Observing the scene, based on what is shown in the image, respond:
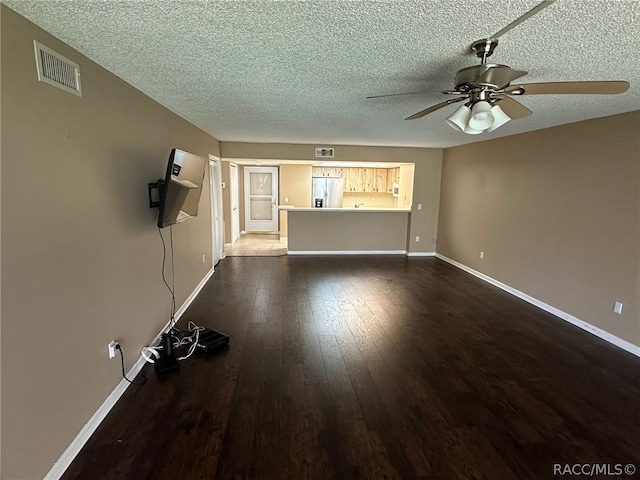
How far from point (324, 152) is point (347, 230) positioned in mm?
1673

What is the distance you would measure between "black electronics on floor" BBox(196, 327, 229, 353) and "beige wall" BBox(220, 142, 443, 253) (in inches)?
148

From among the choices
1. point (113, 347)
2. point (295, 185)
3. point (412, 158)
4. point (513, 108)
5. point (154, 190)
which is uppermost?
point (412, 158)

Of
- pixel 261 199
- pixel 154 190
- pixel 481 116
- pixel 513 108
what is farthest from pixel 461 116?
pixel 261 199

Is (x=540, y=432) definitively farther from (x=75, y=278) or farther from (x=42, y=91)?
(x=42, y=91)

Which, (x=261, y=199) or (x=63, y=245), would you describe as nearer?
(x=63, y=245)

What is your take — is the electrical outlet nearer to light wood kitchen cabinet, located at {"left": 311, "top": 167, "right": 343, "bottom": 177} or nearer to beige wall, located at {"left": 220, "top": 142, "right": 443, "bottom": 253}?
beige wall, located at {"left": 220, "top": 142, "right": 443, "bottom": 253}

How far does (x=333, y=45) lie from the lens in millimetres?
1725

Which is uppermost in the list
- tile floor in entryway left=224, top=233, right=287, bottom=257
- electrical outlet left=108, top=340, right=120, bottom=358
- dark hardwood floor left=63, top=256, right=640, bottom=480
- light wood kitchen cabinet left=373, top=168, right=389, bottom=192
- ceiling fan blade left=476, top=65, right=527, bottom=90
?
ceiling fan blade left=476, top=65, right=527, bottom=90

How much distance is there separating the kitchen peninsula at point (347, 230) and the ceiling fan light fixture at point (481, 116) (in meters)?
4.69

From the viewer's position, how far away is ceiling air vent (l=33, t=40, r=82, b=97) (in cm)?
154

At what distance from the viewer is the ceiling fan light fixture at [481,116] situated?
1803mm

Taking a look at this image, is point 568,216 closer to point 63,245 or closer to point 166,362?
point 166,362

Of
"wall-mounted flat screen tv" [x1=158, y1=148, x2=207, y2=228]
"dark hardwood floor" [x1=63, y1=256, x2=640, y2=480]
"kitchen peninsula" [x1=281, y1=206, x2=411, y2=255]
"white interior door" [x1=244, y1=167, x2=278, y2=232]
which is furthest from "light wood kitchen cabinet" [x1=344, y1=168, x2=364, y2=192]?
"wall-mounted flat screen tv" [x1=158, y1=148, x2=207, y2=228]

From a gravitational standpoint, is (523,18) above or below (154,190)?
above
